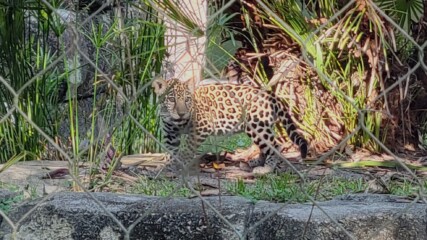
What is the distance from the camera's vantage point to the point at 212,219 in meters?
2.37

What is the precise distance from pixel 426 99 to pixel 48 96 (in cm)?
238

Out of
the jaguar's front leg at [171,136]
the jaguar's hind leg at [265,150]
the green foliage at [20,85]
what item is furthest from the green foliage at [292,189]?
the green foliage at [20,85]

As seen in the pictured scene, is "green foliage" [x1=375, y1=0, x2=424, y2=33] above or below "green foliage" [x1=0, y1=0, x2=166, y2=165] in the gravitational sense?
above

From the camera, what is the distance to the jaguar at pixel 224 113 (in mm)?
4359

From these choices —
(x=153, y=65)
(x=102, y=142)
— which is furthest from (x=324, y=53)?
(x=102, y=142)

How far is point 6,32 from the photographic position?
15.2 ft

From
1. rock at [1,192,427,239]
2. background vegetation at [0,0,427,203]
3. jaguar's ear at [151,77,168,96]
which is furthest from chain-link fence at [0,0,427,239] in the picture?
rock at [1,192,427,239]

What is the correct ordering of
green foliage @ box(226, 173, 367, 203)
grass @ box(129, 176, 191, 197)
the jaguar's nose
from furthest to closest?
the jaguar's nose, grass @ box(129, 176, 191, 197), green foliage @ box(226, 173, 367, 203)

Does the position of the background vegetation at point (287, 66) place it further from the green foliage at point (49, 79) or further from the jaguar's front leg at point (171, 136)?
the jaguar's front leg at point (171, 136)

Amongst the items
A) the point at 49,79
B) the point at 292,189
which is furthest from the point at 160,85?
the point at 292,189

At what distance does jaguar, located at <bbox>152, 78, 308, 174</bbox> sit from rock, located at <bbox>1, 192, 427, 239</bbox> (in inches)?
70.6

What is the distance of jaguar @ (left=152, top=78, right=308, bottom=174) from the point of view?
436 centimetres

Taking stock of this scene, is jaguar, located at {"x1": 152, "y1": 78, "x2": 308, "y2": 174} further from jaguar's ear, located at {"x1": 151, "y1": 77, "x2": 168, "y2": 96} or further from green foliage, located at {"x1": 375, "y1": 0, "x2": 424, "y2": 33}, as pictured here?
green foliage, located at {"x1": 375, "y1": 0, "x2": 424, "y2": 33}

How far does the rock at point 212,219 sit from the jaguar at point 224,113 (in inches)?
70.6
